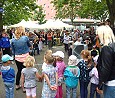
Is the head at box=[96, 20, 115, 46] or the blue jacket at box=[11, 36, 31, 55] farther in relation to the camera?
the blue jacket at box=[11, 36, 31, 55]

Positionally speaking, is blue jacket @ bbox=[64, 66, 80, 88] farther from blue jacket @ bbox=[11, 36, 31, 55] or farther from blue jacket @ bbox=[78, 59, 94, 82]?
blue jacket @ bbox=[11, 36, 31, 55]

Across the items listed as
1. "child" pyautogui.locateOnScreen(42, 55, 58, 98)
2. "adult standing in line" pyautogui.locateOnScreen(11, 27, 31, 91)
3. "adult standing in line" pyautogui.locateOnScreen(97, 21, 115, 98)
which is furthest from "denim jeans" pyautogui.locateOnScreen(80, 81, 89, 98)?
"adult standing in line" pyautogui.locateOnScreen(97, 21, 115, 98)

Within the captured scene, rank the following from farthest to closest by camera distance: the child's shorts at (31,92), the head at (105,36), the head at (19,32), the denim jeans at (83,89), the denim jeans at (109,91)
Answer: the head at (19,32), the denim jeans at (83,89), the child's shorts at (31,92), the head at (105,36), the denim jeans at (109,91)

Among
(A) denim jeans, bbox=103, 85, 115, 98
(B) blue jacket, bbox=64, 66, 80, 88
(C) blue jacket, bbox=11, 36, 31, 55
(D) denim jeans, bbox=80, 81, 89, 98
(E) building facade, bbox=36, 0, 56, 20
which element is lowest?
(D) denim jeans, bbox=80, 81, 89, 98

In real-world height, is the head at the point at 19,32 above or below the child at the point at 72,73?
above

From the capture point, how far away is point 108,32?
433 centimetres

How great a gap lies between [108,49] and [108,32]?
446 millimetres

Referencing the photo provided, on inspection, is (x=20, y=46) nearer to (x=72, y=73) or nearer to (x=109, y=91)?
(x=72, y=73)

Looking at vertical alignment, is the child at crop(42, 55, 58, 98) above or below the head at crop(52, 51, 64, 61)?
below

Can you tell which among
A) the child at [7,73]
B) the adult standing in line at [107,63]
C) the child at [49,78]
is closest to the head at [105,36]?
the adult standing in line at [107,63]

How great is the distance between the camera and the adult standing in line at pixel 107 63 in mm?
3967

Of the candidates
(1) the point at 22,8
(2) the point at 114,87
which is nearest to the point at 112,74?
(2) the point at 114,87

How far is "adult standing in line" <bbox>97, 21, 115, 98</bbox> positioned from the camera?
156 inches

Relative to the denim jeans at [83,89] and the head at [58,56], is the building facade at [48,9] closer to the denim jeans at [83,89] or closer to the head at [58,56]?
the head at [58,56]
